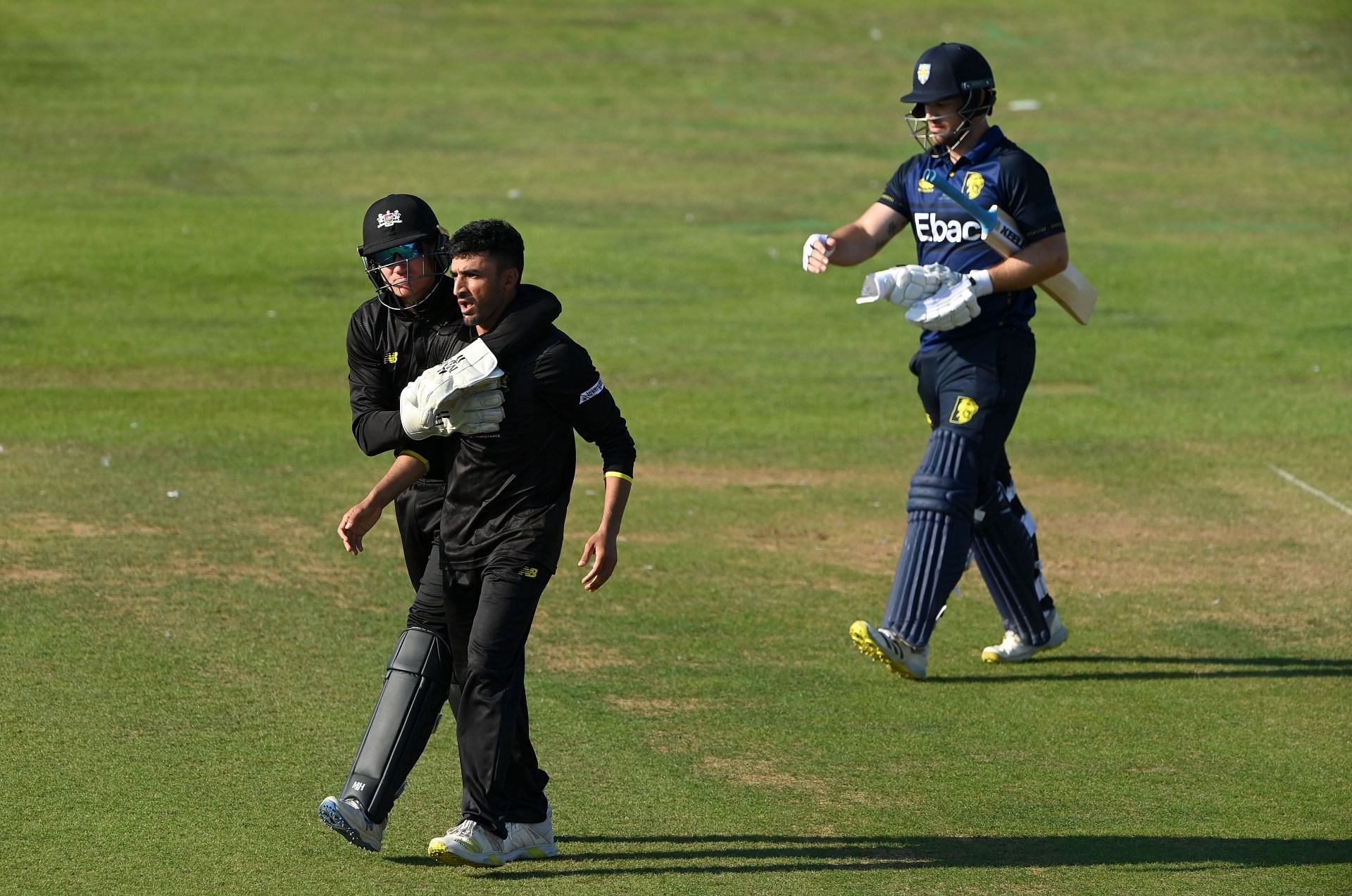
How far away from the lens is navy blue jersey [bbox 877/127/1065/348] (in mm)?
8430

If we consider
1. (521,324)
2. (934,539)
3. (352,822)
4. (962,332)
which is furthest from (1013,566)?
(352,822)

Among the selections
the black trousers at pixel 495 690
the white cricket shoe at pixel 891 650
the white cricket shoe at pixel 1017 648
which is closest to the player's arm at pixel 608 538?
the black trousers at pixel 495 690

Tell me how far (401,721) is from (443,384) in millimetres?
1103

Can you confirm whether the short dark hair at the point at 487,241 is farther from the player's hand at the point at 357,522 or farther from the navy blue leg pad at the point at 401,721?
the navy blue leg pad at the point at 401,721

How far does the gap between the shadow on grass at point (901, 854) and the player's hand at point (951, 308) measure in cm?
264

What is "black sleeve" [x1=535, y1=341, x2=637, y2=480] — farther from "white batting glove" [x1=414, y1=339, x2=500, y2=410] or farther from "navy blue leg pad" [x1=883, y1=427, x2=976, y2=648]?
"navy blue leg pad" [x1=883, y1=427, x2=976, y2=648]

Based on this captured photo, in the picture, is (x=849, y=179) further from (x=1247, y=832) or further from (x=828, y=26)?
(x=1247, y=832)

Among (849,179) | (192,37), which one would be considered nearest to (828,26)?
(849,179)

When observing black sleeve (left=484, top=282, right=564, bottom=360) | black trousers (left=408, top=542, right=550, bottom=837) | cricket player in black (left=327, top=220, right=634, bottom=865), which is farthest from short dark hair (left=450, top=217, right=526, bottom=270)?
black trousers (left=408, top=542, right=550, bottom=837)

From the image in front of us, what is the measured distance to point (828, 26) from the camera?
2923cm

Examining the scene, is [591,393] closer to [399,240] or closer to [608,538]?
[608,538]

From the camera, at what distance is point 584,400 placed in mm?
6191

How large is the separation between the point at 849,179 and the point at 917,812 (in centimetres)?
1622

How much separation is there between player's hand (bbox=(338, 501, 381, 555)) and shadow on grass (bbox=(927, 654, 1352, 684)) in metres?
3.09
